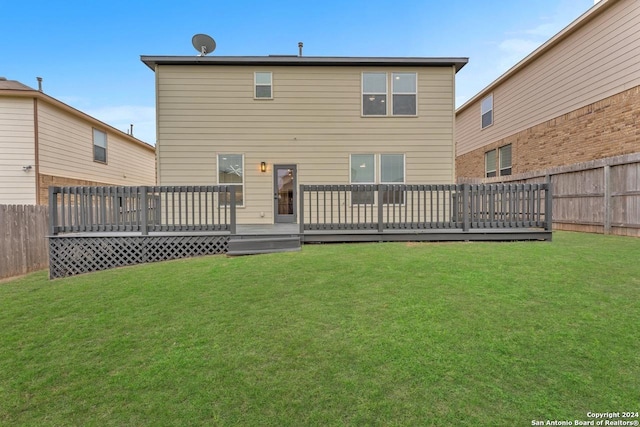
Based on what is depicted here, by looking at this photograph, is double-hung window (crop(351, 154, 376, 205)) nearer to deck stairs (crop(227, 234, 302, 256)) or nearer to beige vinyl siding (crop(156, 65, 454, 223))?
beige vinyl siding (crop(156, 65, 454, 223))

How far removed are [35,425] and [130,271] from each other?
4021mm

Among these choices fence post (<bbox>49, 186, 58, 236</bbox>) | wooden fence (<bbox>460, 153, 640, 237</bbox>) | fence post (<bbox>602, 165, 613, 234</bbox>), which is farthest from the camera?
fence post (<bbox>602, 165, 613, 234</bbox>)

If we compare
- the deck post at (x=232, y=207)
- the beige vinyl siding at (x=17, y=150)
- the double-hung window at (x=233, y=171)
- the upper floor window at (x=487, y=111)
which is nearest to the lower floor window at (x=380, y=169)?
the double-hung window at (x=233, y=171)

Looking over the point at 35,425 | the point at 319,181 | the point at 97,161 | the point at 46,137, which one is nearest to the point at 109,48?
the point at 97,161

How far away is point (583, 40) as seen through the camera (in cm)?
993

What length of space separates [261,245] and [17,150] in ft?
32.8

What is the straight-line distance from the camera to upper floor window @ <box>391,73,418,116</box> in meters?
9.73

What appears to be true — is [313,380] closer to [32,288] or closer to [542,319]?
[542,319]

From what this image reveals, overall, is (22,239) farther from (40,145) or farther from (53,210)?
(40,145)

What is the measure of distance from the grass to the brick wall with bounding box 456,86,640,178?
649 cm

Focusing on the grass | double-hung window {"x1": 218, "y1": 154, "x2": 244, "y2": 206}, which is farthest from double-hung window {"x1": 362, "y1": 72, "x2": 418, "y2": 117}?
the grass

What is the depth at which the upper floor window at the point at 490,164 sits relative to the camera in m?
15.6

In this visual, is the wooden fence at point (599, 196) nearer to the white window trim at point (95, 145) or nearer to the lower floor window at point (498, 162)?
the lower floor window at point (498, 162)

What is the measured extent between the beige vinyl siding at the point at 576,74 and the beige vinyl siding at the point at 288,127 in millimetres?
4533
